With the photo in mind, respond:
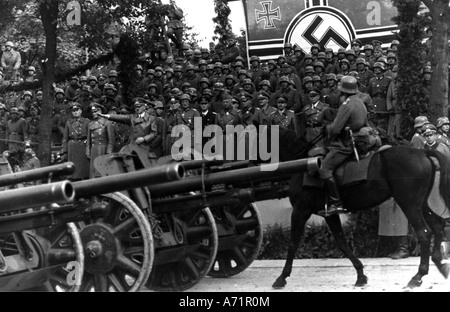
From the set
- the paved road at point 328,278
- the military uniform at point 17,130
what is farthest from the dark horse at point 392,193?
the military uniform at point 17,130

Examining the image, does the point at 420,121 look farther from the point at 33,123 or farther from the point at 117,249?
the point at 33,123

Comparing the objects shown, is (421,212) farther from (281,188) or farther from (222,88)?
(222,88)

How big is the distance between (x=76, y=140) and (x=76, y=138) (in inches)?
2.1

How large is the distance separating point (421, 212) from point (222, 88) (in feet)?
20.3

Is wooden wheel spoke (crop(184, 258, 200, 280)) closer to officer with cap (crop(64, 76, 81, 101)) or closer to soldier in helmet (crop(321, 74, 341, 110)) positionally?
soldier in helmet (crop(321, 74, 341, 110))

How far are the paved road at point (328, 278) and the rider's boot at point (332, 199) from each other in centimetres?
86

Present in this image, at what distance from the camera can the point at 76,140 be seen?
47.1 ft

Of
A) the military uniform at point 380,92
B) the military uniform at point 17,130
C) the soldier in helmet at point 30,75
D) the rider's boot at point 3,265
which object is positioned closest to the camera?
the rider's boot at point 3,265

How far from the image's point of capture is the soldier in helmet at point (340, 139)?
9867 mm

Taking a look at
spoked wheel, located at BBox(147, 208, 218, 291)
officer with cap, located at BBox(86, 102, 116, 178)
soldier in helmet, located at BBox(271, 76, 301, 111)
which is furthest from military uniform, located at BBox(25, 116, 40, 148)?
spoked wheel, located at BBox(147, 208, 218, 291)

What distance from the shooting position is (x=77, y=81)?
53.0ft

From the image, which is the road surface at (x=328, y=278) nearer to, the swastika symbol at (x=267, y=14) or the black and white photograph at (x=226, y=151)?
the black and white photograph at (x=226, y=151)
